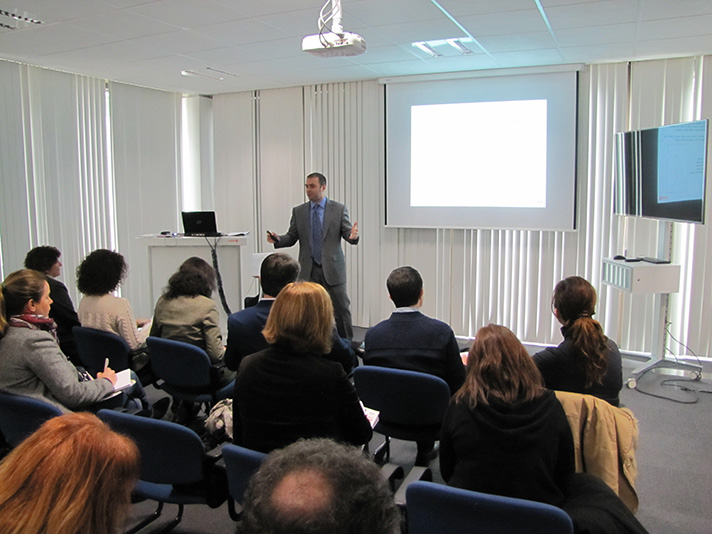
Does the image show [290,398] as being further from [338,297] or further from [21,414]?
[338,297]

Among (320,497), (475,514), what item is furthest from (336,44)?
(320,497)

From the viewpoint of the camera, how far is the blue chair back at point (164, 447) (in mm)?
2043

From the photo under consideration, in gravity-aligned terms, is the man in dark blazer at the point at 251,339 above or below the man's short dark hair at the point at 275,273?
below

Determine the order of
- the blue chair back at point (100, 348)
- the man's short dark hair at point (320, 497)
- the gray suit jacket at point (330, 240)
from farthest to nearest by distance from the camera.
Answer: the gray suit jacket at point (330, 240), the blue chair back at point (100, 348), the man's short dark hair at point (320, 497)

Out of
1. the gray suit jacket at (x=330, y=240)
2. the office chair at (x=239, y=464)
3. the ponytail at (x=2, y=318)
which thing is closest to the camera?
the office chair at (x=239, y=464)

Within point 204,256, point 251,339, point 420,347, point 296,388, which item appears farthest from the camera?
point 204,256

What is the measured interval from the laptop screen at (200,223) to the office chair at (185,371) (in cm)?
237

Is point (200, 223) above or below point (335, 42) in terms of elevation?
below

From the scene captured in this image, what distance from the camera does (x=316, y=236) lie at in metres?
5.56

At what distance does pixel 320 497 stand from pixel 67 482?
457 millimetres

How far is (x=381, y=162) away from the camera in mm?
6527

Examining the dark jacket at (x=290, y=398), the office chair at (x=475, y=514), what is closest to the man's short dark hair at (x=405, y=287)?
the dark jacket at (x=290, y=398)

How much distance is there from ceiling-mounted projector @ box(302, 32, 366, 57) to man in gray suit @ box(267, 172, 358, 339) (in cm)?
213

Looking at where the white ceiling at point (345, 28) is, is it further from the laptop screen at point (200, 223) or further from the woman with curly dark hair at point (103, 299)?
the woman with curly dark hair at point (103, 299)
